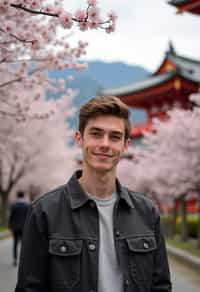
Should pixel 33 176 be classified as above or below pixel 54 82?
below

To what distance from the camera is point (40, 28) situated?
11.7m

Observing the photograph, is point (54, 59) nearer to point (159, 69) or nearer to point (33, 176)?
point (33, 176)

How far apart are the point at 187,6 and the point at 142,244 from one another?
65.3ft

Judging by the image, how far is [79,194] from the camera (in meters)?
2.91

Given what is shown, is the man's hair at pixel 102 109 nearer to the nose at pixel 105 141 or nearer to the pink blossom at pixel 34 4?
the nose at pixel 105 141

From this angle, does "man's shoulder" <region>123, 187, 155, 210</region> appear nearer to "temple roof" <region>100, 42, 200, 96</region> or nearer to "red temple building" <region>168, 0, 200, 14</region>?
"red temple building" <region>168, 0, 200, 14</region>

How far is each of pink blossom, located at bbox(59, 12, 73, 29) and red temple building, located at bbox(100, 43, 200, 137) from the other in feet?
100

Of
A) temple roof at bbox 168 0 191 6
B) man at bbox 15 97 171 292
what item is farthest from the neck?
temple roof at bbox 168 0 191 6

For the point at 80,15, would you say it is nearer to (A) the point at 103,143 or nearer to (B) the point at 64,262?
(A) the point at 103,143

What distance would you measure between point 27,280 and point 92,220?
0.40m

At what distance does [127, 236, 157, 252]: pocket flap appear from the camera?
2.84 meters

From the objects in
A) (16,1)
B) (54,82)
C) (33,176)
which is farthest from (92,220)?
(33,176)

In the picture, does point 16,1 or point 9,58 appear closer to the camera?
point 16,1

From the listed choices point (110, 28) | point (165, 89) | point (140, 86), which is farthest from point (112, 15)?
point (140, 86)
